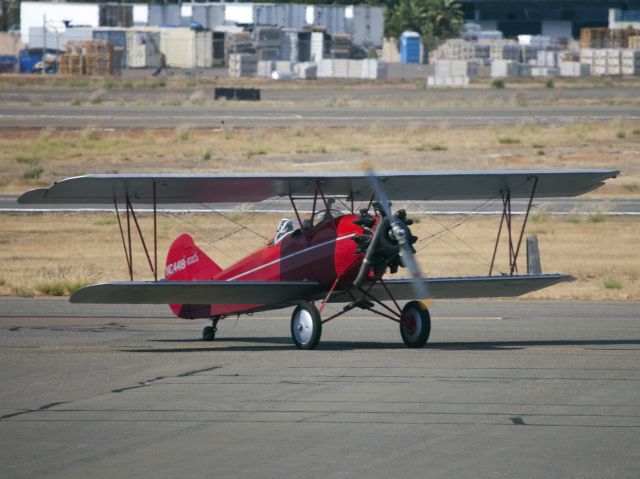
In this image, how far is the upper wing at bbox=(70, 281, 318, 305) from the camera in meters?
15.6

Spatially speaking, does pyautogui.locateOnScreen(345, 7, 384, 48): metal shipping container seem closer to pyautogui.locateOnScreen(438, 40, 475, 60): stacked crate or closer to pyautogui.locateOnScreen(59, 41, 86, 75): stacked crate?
pyautogui.locateOnScreen(438, 40, 475, 60): stacked crate

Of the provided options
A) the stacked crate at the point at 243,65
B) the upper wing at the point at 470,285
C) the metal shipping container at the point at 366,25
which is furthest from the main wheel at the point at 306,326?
the metal shipping container at the point at 366,25

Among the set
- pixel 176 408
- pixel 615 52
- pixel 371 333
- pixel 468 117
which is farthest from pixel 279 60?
pixel 176 408

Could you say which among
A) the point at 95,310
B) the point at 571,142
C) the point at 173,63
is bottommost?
the point at 95,310

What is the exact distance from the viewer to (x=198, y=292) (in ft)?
52.9

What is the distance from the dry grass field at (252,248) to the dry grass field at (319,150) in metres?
7.77

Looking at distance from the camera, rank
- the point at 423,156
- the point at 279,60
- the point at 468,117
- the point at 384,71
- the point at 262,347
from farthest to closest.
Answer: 1. the point at 279,60
2. the point at 384,71
3. the point at 468,117
4. the point at 423,156
5. the point at 262,347

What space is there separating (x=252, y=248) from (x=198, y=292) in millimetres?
13759

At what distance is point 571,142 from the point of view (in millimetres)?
50938

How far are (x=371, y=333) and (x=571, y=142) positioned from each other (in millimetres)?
34413

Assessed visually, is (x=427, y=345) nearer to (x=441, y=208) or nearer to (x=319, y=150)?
(x=441, y=208)

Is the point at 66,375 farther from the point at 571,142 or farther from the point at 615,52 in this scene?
the point at 615,52

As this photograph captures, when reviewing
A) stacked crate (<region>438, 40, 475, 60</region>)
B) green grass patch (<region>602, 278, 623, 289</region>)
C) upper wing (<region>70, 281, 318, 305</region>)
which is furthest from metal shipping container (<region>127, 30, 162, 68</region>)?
upper wing (<region>70, 281, 318, 305</region>)

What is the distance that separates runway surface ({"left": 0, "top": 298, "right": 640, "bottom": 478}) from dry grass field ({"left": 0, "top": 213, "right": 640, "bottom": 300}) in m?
5.87
